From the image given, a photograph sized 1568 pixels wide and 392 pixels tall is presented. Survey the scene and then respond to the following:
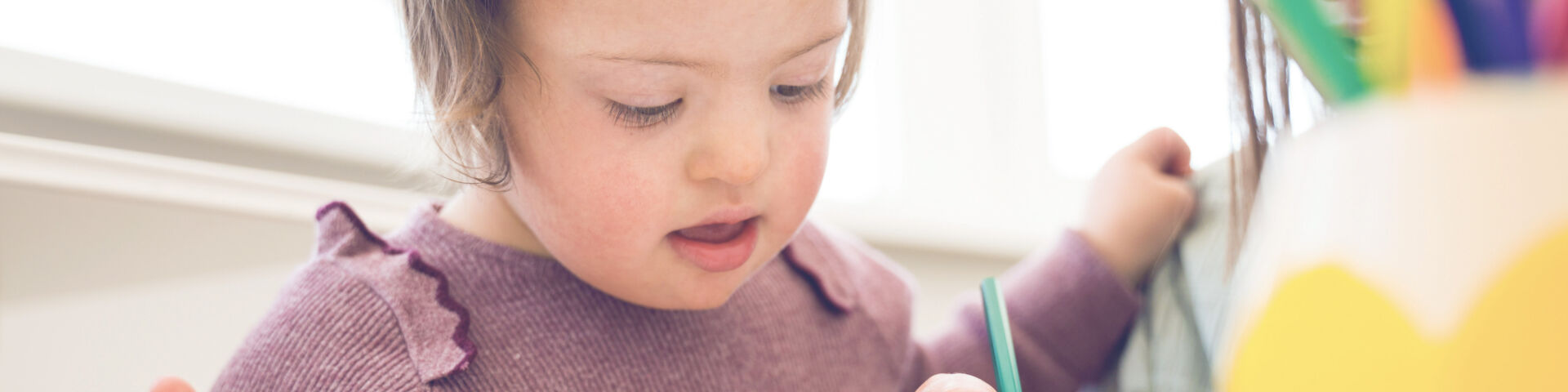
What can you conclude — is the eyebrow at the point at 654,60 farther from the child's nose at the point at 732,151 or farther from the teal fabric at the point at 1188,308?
the teal fabric at the point at 1188,308

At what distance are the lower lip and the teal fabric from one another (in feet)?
0.64

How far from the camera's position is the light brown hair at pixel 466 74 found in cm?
49

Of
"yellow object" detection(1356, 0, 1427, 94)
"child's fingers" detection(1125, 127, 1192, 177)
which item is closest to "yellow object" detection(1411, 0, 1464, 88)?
"yellow object" detection(1356, 0, 1427, 94)

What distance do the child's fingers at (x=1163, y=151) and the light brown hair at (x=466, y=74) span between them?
0.35 metres

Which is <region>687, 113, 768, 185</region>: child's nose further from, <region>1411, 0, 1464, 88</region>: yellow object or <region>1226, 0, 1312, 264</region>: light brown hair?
<region>1411, 0, 1464, 88</region>: yellow object

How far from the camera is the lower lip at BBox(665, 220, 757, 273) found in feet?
1.68

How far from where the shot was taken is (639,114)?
471 millimetres

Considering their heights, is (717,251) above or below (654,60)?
below

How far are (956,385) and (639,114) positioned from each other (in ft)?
0.66

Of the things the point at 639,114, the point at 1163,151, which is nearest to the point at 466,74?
the point at 639,114

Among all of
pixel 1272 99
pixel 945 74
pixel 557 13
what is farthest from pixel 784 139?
pixel 945 74

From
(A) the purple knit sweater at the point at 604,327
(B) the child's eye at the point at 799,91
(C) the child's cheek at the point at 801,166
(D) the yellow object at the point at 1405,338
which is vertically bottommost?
(A) the purple knit sweater at the point at 604,327

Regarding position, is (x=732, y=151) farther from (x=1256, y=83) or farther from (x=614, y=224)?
(x=1256, y=83)

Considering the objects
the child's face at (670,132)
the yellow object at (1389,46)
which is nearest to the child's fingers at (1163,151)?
the child's face at (670,132)
